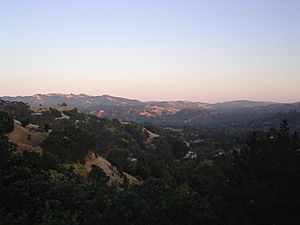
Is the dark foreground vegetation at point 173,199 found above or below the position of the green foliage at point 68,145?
above

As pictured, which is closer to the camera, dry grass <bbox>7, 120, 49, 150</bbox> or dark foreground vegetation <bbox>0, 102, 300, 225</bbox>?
dark foreground vegetation <bbox>0, 102, 300, 225</bbox>

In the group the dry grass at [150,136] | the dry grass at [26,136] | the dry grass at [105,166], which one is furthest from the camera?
the dry grass at [150,136]

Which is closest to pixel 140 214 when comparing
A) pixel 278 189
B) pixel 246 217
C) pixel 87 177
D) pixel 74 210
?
pixel 74 210

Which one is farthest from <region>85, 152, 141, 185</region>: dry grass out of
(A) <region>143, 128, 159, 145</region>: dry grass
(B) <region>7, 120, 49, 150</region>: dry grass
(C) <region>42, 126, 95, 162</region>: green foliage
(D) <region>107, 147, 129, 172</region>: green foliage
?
(A) <region>143, 128, 159, 145</region>: dry grass

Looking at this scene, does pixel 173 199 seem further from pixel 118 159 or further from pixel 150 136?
pixel 150 136

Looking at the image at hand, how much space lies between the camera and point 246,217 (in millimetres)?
16531

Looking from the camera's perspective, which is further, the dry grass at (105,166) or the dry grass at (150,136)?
the dry grass at (150,136)

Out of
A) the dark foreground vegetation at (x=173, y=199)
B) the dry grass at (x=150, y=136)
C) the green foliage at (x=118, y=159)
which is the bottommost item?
the dry grass at (x=150, y=136)

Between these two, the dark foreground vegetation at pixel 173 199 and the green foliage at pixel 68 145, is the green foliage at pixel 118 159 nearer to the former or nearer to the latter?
the green foliage at pixel 68 145

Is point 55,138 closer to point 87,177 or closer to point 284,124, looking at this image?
point 87,177

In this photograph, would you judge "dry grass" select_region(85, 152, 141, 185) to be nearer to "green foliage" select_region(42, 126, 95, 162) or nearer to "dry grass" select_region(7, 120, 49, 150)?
"green foliage" select_region(42, 126, 95, 162)

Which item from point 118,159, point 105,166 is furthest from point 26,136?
point 118,159

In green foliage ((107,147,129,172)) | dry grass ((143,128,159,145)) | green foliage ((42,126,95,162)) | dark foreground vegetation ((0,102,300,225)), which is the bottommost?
dry grass ((143,128,159,145))

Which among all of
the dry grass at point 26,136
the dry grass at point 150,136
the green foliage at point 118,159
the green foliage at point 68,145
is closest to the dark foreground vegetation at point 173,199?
the green foliage at point 68,145
